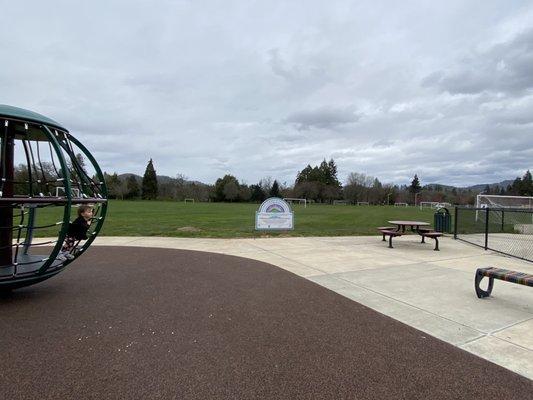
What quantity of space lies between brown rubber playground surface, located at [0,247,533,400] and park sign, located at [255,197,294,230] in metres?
8.39

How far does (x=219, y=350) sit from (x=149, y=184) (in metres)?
89.6

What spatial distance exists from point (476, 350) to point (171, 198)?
93.3 meters

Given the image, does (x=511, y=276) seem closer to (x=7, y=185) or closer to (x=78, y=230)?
(x=78, y=230)

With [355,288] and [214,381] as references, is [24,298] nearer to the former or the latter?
[214,381]

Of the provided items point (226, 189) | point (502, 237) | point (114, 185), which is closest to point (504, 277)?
point (502, 237)

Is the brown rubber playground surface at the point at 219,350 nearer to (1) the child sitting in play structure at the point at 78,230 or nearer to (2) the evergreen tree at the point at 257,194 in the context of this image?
(1) the child sitting in play structure at the point at 78,230

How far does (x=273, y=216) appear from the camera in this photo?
1441 cm

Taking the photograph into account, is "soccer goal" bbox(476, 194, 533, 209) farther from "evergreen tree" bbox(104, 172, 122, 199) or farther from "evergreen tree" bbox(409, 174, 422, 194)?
"evergreen tree" bbox(409, 174, 422, 194)

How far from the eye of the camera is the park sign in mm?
14258

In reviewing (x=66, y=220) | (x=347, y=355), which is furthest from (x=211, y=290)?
(x=347, y=355)

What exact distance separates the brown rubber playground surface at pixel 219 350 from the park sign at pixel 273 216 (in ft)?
27.5

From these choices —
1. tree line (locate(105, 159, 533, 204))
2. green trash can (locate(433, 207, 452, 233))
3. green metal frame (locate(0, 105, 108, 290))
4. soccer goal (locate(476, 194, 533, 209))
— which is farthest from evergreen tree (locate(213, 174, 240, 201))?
green metal frame (locate(0, 105, 108, 290))

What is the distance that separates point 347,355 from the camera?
140 inches

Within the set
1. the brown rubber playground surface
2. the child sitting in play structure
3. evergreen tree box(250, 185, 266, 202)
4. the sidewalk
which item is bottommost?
the brown rubber playground surface
